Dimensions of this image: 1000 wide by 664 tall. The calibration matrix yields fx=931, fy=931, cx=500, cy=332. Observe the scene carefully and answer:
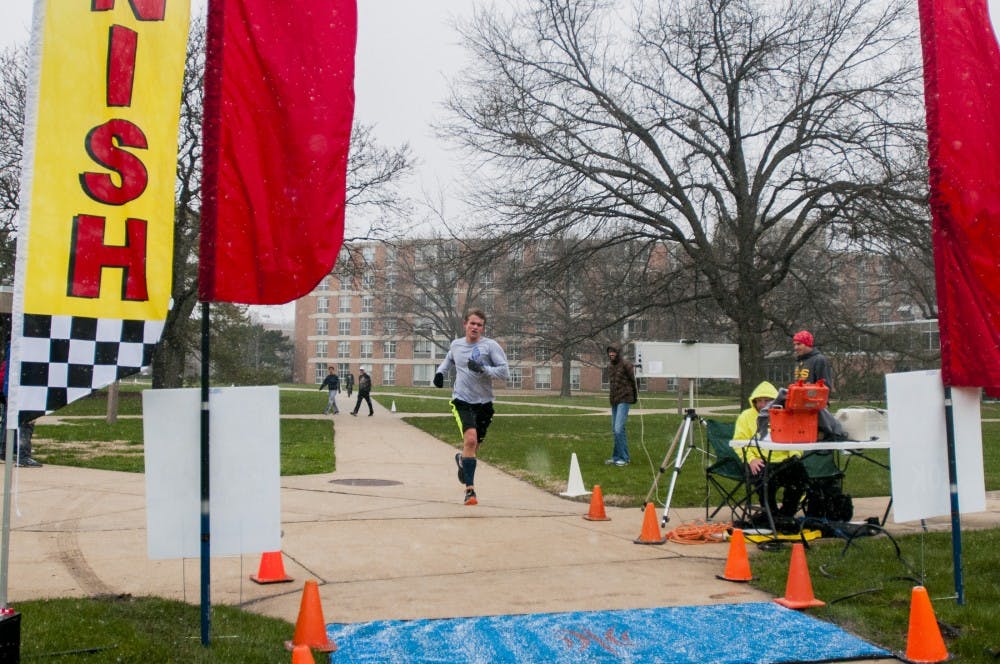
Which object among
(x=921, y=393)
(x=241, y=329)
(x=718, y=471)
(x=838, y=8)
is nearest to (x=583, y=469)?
(x=718, y=471)

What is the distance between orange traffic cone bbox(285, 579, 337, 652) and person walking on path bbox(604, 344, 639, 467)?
9.85 metres

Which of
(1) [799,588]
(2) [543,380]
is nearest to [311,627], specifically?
(1) [799,588]

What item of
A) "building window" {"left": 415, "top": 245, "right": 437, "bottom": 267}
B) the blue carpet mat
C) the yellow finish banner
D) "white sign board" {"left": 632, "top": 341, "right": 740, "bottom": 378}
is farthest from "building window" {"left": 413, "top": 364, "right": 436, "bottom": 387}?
the yellow finish banner

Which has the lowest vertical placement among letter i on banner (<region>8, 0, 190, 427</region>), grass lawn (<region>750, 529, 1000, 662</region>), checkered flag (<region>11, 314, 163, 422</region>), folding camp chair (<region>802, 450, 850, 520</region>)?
grass lawn (<region>750, 529, 1000, 662</region>)

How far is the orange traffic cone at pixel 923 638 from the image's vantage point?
432cm

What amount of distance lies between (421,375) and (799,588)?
94.4 meters

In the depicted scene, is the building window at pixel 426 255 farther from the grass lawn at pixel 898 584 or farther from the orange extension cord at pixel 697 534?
the grass lawn at pixel 898 584

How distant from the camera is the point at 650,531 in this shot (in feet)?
24.4

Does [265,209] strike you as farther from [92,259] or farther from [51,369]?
[51,369]

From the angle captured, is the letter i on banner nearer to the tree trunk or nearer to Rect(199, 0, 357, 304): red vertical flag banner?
Rect(199, 0, 357, 304): red vertical flag banner

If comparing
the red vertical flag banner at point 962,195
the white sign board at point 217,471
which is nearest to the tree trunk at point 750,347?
the red vertical flag banner at point 962,195

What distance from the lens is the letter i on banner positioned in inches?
161

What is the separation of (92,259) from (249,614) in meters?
2.10

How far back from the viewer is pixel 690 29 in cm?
2206
